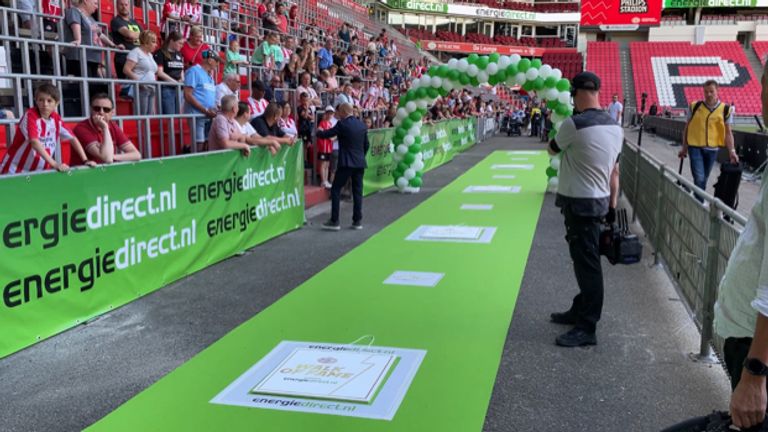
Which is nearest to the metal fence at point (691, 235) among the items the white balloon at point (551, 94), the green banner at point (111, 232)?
the white balloon at point (551, 94)

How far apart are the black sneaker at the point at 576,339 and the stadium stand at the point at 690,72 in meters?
41.4

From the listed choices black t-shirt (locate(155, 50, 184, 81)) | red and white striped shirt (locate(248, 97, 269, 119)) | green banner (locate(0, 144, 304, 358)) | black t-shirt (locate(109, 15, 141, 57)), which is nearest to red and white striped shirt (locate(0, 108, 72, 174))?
green banner (locate(0, 144, 304, 358))

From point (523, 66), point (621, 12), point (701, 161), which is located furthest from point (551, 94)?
point (621, 12)

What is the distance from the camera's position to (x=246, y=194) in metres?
8.23

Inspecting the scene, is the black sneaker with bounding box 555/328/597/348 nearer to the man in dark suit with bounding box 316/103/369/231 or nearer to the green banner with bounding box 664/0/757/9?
the man in dark suit with bounding box 316/103/369/231

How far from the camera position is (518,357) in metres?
4.81

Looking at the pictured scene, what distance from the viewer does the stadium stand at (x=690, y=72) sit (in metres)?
43.4

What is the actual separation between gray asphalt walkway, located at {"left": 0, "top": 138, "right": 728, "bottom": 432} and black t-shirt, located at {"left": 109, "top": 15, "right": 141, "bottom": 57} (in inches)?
169

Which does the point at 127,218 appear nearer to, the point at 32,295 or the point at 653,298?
the point at 32,295

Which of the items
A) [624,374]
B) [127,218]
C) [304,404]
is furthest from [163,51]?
[624,374]

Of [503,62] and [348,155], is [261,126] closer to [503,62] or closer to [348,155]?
[348,155]

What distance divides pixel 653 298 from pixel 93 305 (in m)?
5.06

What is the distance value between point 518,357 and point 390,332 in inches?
40.6

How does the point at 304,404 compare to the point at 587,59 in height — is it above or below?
below
